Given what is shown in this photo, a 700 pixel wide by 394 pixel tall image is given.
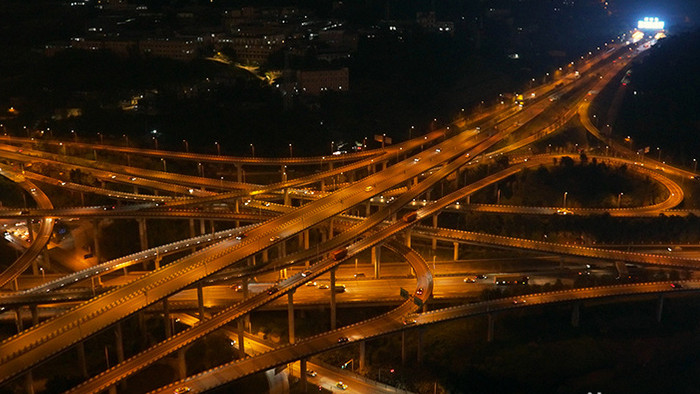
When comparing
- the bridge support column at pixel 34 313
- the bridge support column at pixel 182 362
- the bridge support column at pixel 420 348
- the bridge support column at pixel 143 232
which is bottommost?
the bridge support column at pixel 420 348

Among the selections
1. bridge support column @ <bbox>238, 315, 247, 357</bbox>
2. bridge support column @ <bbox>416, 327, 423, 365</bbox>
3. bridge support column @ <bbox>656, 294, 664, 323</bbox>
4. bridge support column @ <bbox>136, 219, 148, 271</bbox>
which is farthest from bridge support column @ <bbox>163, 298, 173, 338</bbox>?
bridge support column @ <bbox>656, 294, 664, 323</bbox>

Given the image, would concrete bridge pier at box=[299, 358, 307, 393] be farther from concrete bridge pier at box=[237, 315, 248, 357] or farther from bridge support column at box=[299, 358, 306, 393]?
concrete bridge pier at box=[237, 315, 248, 357]

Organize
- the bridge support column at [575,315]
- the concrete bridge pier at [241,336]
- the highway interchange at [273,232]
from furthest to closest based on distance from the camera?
the bridge support column at [575,315] < the concrete bridge pier at [241,336] < the highway interchange at [273,232]

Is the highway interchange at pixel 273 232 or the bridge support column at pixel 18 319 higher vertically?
the highway interchange at pixel 273 232

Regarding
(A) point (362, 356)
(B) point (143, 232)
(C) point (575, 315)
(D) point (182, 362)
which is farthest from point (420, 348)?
(B) point (143, 232)

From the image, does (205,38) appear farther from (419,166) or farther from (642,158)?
(642,158)

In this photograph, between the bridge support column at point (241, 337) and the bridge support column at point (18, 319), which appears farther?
the bridge support column at point (18, 319)

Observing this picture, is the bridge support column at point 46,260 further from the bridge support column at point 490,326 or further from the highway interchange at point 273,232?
Result: the bridge support column at point 490,326

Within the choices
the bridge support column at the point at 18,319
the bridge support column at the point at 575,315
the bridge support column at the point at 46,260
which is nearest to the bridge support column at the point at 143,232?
the bridge support column at the point at 46,260
